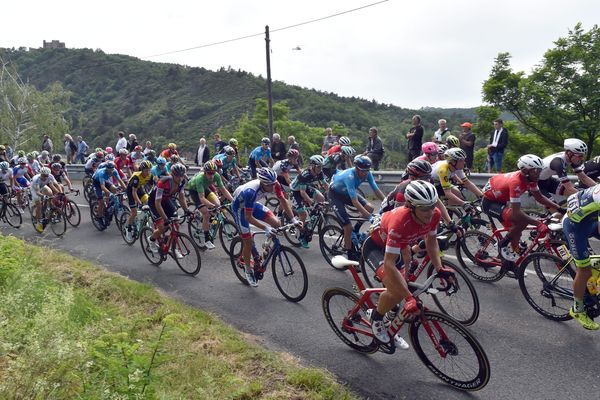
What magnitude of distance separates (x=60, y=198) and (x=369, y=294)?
10880 millimetres

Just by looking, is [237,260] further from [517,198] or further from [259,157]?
[259,157]

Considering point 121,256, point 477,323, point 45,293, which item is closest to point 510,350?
point 477,323

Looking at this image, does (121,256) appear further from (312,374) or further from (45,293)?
(312,374)

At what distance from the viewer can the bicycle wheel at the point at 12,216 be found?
1413 centimetres

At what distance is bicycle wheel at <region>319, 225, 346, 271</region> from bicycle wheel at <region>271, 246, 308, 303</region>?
1630 mm

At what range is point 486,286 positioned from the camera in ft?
23.5

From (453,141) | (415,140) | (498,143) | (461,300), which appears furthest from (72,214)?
(498,143)

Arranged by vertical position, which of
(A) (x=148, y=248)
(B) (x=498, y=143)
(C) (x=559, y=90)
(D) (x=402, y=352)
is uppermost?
(C) (x=559, y=90)

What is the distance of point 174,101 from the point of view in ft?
224

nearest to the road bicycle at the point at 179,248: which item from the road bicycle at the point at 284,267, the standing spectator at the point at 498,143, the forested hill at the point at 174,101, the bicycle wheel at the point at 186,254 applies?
the bicycle wheel at the point at 186,254

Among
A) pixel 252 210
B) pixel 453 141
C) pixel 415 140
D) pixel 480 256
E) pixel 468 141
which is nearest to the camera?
pixel 480 256

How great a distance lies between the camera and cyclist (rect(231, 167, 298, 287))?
7289 mm

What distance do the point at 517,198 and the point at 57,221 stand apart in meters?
11.6

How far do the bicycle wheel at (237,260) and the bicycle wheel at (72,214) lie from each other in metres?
7.52
